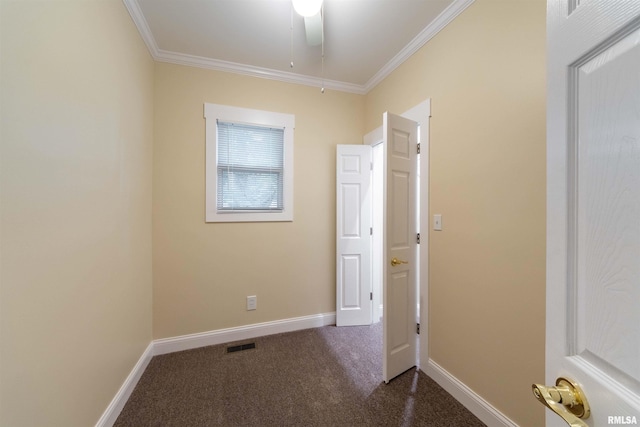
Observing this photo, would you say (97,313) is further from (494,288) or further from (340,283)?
(494,288)

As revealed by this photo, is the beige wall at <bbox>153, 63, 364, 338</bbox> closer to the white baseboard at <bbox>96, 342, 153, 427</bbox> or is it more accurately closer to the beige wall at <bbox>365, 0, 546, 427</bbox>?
the white baseboard at <bbox>96, 342, 153, 427</bbox>

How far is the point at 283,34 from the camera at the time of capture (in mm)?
2016

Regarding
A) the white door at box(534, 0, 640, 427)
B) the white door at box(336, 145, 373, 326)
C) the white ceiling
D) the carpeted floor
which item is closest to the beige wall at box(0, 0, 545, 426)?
the white ceiling

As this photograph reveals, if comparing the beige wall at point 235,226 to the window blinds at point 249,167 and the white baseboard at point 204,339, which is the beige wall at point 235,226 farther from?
the window blinds at point 249,167

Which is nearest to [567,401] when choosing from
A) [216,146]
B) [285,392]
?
[285,392]

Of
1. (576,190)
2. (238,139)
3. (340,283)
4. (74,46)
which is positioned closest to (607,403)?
(576,190)

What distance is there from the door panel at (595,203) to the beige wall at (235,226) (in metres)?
2.24

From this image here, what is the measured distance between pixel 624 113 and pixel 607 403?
0.51 metres

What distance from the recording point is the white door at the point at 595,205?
16.3 inches

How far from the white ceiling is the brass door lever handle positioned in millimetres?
2120

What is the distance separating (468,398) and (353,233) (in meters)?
1.64

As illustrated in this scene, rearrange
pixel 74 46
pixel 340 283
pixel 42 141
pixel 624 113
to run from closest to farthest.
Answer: pixel 624 113 < pixel 42 141 < pixel 74 46 < pixel 340 283

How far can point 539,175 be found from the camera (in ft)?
4.13

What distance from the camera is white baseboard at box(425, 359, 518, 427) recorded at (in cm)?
143
